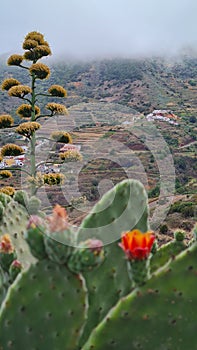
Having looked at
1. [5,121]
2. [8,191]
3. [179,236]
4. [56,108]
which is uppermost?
[179,236]

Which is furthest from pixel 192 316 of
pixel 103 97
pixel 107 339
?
pixel 103 97

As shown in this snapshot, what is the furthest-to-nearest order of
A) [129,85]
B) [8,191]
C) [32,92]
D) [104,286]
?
[129,85], [32,92], [8,191], [104,286]

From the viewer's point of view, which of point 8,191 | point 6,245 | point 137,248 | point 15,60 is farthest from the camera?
point 15,60

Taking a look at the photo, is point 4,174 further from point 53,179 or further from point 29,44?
point 29,44

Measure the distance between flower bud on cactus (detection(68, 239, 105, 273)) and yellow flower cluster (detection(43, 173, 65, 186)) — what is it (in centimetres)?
535

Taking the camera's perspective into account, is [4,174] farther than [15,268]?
Yes

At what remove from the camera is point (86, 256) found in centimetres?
156

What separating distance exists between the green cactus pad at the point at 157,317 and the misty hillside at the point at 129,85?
137 feet

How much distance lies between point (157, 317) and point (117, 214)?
0.53 meters

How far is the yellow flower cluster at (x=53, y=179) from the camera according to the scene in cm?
694

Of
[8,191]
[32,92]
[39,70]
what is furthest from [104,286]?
[39,70]

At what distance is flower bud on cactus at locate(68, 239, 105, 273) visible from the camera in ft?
5.11

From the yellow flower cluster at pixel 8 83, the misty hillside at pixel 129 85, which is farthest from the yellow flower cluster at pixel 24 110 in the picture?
the misty hillside at pixel 129 85

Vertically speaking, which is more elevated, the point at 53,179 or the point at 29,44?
the point at 29,44
